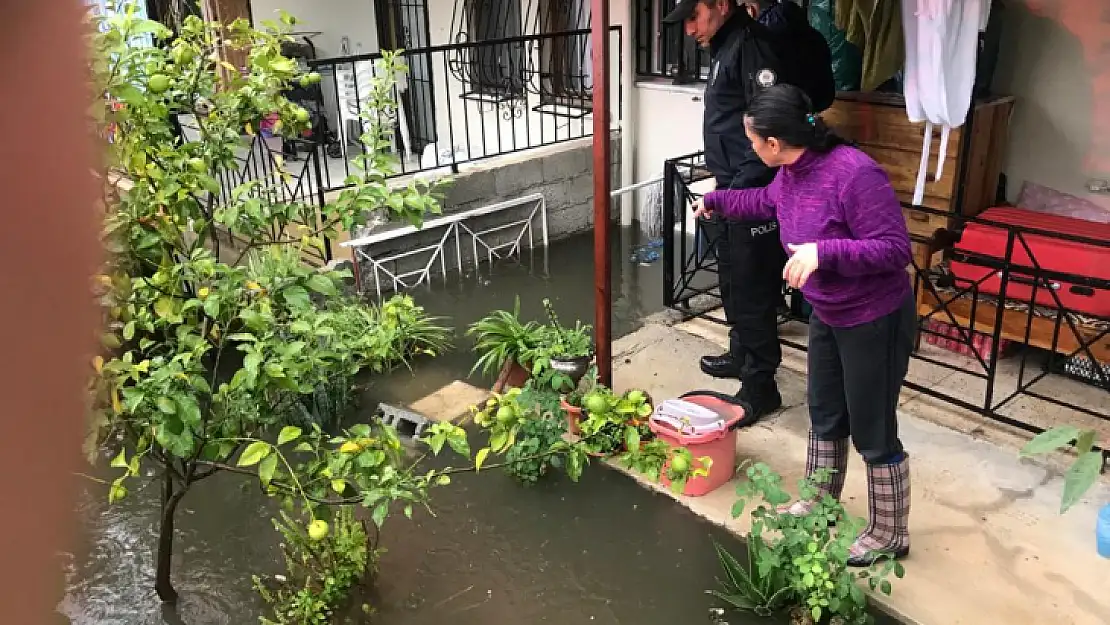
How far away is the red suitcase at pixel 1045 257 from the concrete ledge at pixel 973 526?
0.81 metres

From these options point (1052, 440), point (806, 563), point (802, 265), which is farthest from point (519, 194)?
point (1052, 440)

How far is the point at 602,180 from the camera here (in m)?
3.87

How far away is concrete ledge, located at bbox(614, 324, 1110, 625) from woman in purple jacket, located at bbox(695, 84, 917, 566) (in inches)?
9.5

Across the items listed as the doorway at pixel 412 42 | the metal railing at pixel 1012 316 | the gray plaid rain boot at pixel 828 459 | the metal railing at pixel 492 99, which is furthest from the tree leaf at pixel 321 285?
the doorway at pixel 412 42

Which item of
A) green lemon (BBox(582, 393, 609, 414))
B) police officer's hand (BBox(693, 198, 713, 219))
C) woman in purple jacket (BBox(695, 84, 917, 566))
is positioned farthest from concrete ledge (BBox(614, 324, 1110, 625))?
green lemon (BBox(582, 393, 609, 414))

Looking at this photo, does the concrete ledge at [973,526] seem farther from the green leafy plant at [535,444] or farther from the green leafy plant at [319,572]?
the green leafy plant at [319,572]

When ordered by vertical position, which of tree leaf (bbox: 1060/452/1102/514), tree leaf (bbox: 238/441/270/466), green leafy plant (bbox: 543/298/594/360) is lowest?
green leafy plant (bbox: 543/298/594/360)

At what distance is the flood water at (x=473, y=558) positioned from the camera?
10.9 feet

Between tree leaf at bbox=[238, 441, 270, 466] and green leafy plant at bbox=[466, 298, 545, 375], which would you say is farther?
green leafy plant at bbox=[466, 298, 545, 375]

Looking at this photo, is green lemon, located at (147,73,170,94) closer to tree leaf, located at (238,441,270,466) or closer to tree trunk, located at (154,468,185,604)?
tree leaf, located at (238,441,270,466)

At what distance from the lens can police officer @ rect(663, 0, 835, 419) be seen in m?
3.84

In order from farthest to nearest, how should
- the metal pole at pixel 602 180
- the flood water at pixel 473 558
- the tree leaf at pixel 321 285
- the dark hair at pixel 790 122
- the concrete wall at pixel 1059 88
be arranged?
the concrete wall at pixel 1059 88, the metal pole at pixel 602 180, the flood water at pixel 473 558, the dark hair at pixel 790 122, the tree leaf at pixel 321 285

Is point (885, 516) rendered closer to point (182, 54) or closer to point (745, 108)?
point (745, 108)

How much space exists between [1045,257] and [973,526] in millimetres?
1554
